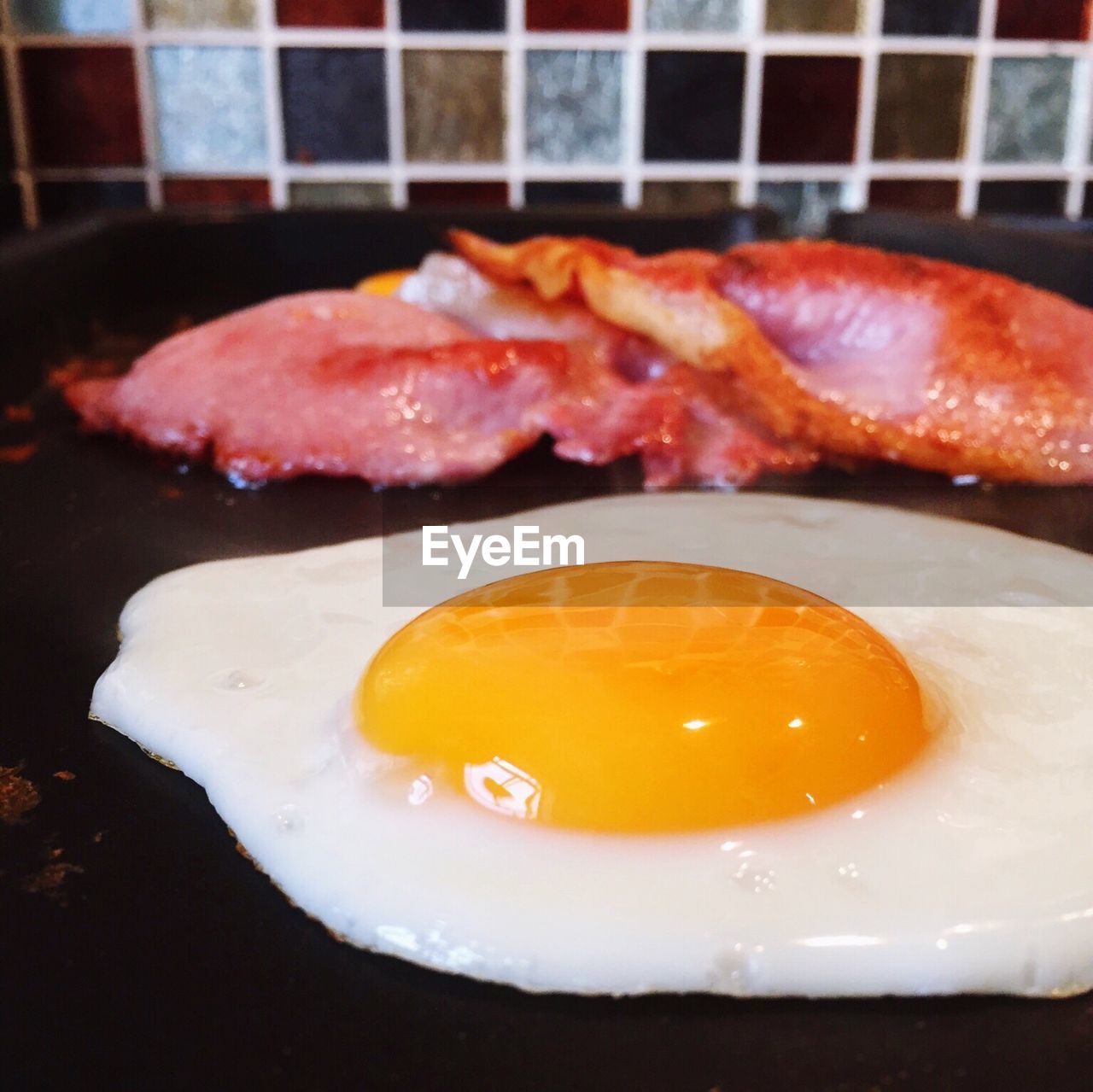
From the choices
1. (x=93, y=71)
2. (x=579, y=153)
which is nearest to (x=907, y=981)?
(x=579, y=153)

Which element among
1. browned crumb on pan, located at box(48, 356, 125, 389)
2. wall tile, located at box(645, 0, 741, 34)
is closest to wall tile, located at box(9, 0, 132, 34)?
browned crumb on pan, located at box(48, 356, 125, 389)

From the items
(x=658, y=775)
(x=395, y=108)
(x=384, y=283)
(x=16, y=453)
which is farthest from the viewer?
(x=395, y=108)

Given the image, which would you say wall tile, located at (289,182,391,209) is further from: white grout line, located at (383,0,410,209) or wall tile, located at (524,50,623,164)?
wall tile, located at (524,50,623,164)

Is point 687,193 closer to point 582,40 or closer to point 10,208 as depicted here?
point 582,40

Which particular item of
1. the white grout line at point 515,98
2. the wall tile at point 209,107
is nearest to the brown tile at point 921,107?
the white grout line at point 515,98

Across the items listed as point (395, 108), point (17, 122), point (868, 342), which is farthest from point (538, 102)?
point (868, 342)

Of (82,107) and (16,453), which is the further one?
(82,107)
